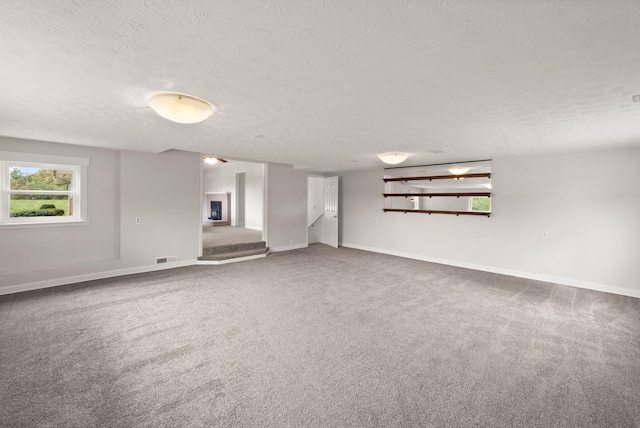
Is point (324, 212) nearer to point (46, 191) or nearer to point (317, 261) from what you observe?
point (317, 261)

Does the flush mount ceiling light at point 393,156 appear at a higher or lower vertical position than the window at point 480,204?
higher

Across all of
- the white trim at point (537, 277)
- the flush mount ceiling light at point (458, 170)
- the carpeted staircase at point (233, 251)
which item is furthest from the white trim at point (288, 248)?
the flush mount ceiling light at point (458, 170)

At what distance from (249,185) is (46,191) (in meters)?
6.13

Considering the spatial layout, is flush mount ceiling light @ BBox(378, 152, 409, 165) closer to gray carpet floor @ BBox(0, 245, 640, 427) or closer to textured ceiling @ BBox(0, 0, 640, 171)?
textured ceiling @ BBox(0, 0, 640, 171)

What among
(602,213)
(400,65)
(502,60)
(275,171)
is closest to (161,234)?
(275,171)

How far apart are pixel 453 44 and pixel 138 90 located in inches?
92.1

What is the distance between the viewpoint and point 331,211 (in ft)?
28.2

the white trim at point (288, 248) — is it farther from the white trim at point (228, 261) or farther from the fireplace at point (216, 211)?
the fireplace at point (216, 211)

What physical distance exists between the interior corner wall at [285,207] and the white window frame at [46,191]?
3.65 meters

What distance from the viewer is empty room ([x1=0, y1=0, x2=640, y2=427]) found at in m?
1.52

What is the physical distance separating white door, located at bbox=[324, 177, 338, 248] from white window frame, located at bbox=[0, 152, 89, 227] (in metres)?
5.74

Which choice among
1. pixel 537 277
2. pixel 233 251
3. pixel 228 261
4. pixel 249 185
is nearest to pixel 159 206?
pixel 228 261

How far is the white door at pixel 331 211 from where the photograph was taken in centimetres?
838

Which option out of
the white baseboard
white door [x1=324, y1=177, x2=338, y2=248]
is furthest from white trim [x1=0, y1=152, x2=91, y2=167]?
white door [x1=324, y1=177, x2=338, y2=248]
